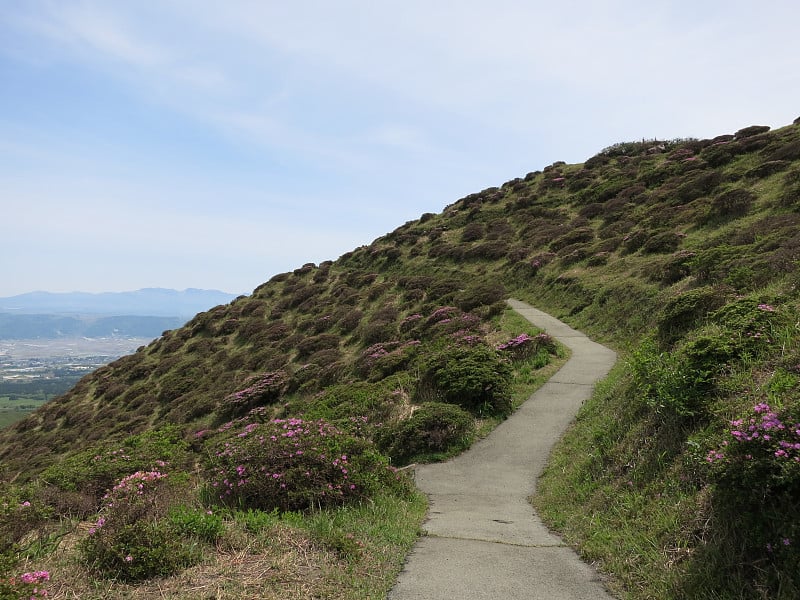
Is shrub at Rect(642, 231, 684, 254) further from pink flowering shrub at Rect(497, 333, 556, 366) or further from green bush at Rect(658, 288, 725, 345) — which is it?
green bush at Rect(658, 288, 725, 345)

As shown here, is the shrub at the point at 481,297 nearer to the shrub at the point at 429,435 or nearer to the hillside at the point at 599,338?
the hillside at the point at 599,338

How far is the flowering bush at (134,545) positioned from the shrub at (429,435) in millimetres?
5661

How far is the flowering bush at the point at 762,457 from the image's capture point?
130 inches

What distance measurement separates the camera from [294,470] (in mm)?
5773

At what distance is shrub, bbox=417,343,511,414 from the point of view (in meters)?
10.9

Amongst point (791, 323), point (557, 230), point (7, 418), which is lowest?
point (7, 418)

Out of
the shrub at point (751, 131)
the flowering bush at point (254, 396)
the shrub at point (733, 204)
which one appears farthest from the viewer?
the shrub at point (751, 131)

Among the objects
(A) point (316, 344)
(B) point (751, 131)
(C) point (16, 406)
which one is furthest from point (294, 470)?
(C) point (16, 406)

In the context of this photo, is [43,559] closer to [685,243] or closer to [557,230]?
[685,243]

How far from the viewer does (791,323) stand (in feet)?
19.5

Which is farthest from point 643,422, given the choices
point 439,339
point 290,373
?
point 290,373

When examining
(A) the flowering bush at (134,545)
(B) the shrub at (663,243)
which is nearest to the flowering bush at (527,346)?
(B) the shrub at (663,243)

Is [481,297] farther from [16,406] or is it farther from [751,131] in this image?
[16,406]

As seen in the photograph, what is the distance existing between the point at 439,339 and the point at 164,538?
1387 centimetres
